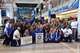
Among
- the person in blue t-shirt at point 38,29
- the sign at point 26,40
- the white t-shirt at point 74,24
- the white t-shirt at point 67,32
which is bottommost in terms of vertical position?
the sign at point 26,40

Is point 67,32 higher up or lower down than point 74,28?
lower down

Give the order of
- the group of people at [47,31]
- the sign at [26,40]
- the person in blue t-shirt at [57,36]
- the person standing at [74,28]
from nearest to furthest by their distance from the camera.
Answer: the sign at [26,40]
the group of people at [47,31]
the person in blue t-shirt at [57,36]
the person standing at [74,28]

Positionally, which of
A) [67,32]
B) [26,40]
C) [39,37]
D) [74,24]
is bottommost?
[26,40]

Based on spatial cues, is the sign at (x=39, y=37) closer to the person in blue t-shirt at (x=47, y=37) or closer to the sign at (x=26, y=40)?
the person in blue t-shirt at (x=47, y=37)

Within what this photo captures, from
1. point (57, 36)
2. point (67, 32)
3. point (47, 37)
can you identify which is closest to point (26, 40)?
point (47, 37)

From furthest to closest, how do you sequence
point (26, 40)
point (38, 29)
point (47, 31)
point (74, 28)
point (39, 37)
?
point (74, 28), point (47, 31), point (38, 29), point (39, 37), point (26, 40)

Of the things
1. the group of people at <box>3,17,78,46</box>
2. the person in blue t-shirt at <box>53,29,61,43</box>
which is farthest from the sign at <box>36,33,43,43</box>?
the person in blue t-shirt at <box>53,29,61,43</box>

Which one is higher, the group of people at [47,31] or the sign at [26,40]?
the group of people at [47,31]

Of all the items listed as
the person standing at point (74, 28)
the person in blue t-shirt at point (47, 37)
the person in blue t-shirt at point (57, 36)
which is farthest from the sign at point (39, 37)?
the person standing at point (74, 28)

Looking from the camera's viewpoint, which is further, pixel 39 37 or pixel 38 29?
pixel 38 29

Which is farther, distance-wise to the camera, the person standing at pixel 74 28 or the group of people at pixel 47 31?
the person standing at pixel 74 28

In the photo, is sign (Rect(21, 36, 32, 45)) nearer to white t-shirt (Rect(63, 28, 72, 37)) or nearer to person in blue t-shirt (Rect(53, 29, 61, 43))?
person in blue t-shirt (Rect(53, 29, 61, 43))

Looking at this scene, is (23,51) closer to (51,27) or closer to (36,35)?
(36,35)

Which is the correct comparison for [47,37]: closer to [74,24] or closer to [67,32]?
[67,32]
